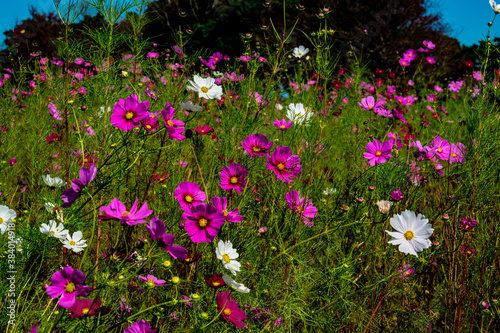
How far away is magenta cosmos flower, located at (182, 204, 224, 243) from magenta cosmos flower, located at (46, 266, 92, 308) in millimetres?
281

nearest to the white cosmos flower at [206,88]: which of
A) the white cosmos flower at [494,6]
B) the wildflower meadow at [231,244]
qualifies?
the wildflower meadow at [231,244]

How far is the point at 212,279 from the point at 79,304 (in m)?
0.34

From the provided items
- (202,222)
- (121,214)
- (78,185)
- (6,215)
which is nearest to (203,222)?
(202,222)

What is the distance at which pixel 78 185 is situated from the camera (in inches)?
35.6

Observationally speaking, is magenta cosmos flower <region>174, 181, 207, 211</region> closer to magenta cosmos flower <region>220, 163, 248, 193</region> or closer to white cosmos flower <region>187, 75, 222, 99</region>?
magenta cosmos flower <region>220, 163, 248, 193</region>

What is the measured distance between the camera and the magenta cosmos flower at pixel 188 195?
3.54 ft

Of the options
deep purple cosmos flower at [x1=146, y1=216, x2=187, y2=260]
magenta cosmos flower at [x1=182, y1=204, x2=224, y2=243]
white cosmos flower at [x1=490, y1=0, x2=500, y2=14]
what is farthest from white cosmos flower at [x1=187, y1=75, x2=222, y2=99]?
white cosmos flower at [x1=490, y1=0, x2=500, y2=14]

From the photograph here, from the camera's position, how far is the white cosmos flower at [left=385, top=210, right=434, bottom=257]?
105cm

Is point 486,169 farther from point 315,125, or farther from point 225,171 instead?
point 225,171

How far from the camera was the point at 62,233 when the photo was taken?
1.10 meters

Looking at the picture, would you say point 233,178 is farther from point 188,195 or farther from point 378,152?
point 378,152

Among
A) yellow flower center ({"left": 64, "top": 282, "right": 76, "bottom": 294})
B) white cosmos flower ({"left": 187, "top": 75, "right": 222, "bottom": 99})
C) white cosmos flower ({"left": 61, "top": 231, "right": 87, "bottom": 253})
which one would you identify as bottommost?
yellow flower center ({"left": 64, "top": 282, "right": 76, "bottom": 294})

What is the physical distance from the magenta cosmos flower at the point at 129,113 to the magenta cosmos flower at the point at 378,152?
0.82 meters

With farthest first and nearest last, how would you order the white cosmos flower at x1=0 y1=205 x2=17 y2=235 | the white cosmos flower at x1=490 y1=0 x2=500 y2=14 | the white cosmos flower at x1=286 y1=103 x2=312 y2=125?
the white cosmos flower at x1=286 y1=103 x2=312 y2=125 < the white cosmos flower at x1=490 y1=0 x2=500 y2=14 < the white cosmos flower at x1=0 y1=205 x2=17 y2=235
